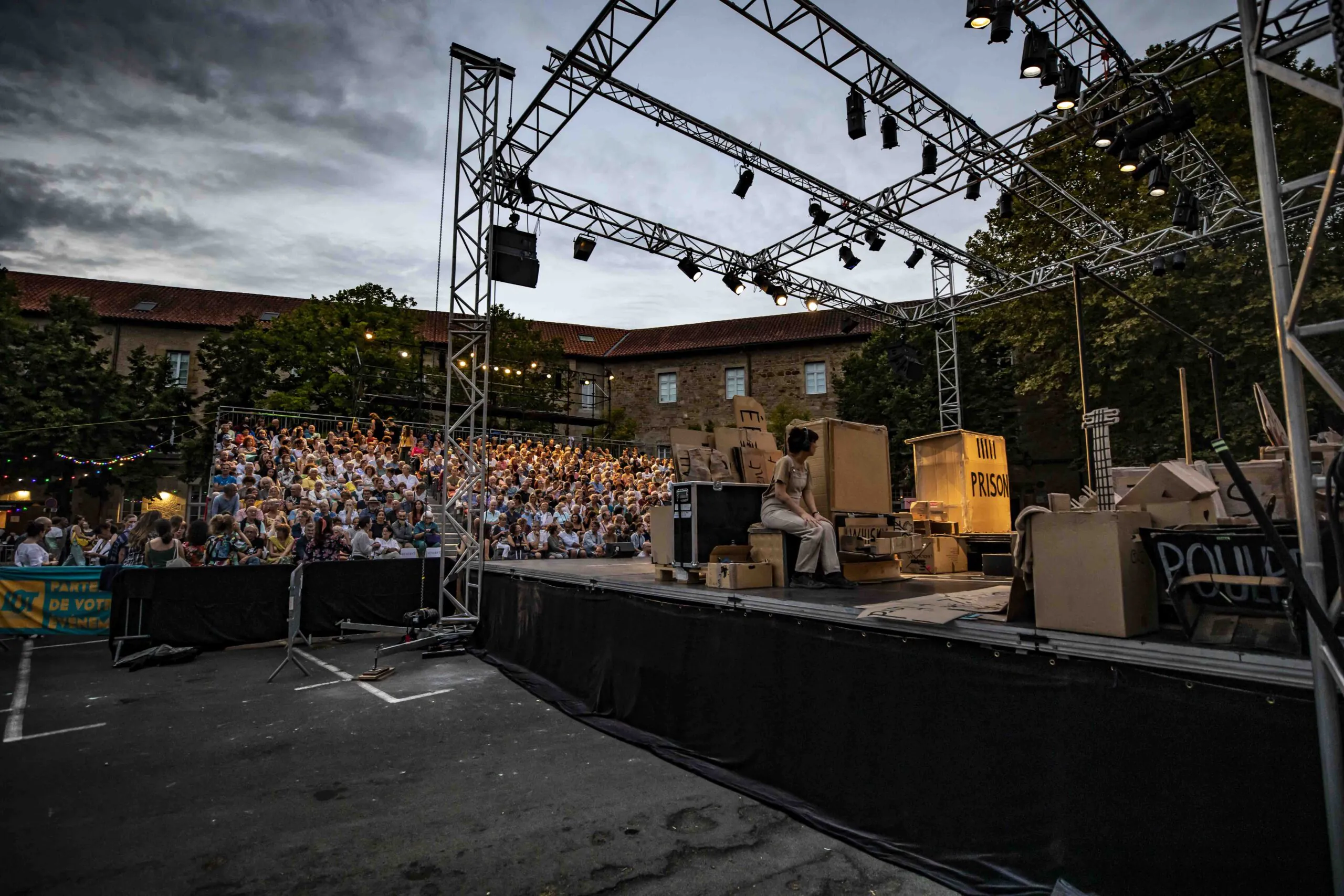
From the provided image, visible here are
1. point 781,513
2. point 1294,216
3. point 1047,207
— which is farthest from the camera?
point 1047,207

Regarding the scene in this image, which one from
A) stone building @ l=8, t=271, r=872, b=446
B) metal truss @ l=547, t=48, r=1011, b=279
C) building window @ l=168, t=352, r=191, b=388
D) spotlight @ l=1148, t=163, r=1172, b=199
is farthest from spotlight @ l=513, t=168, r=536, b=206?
building window @ l=168, t=352, r=191, b=388

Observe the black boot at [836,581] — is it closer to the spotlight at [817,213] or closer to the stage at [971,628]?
the stage at [971,628]

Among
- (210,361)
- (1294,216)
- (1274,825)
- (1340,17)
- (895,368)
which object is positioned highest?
(210,361)

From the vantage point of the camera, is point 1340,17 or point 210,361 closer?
point 1340,17

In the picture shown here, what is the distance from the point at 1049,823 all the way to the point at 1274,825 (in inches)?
30.4

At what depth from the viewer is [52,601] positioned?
30.1 ft

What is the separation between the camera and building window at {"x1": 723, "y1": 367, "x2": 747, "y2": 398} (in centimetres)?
Answer: 3469

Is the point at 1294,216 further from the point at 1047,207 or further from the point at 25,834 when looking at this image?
the point at 25,834

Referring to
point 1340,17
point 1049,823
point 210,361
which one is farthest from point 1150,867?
point 210,361

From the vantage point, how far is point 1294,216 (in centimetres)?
1033

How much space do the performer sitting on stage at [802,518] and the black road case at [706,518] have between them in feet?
1.22

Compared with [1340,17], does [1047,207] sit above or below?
above

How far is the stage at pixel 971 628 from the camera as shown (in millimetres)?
2484

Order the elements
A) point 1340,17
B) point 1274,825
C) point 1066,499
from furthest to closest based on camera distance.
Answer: point 1066,499 < point 1274,825 < point 1340,17
